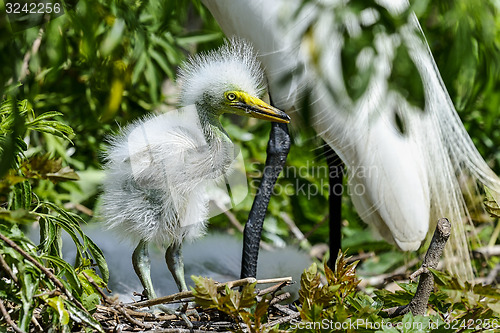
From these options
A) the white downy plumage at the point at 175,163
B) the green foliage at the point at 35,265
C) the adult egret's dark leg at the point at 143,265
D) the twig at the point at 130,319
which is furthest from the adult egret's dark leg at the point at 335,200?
the green foliage at the point at 35,265

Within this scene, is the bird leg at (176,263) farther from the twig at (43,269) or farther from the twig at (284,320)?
the twig at (43,269)

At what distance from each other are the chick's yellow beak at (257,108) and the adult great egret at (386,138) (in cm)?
16

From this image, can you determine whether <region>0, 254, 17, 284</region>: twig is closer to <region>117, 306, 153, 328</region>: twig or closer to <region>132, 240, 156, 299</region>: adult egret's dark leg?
<region>117, 306, 153, 328</region>: twig

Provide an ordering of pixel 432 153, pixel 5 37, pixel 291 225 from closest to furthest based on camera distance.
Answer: pixel 5 37 → pixel 432 153 → pixel 291 225

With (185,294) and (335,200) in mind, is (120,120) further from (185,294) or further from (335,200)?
(185,294)

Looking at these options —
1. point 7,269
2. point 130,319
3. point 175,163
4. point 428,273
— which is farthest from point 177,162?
point 428,273

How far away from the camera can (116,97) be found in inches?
44.9

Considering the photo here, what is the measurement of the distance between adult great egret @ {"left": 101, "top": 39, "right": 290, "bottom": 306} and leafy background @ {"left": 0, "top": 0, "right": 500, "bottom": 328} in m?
0.11

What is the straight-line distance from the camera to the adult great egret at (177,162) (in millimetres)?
1339

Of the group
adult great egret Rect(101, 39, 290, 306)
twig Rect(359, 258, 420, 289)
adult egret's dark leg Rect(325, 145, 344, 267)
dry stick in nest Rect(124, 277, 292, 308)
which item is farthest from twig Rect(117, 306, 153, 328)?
twig Rect(359, 258, 420, 289)

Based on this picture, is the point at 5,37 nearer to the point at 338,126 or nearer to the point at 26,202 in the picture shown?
the point at 26,202

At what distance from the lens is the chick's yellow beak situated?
4.41 ft

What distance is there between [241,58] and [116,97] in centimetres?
41

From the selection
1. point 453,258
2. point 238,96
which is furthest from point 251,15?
point 453,258
